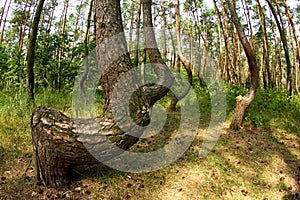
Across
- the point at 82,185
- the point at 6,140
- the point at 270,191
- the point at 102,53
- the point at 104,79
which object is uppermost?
the point at 102,53

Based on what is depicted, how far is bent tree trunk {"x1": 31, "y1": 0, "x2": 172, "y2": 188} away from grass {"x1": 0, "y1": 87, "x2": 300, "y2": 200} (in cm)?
29

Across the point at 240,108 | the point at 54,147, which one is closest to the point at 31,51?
the point at 54,147

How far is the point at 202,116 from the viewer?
6.23 metres

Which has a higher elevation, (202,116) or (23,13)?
(23,13)

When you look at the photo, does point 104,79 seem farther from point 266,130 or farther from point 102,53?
point 266,130

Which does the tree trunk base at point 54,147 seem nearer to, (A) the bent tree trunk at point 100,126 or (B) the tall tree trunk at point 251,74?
(A) the bent tree trunk at point 100,126

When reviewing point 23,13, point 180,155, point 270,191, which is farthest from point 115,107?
point 23,13

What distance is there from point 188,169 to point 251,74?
8.50ft

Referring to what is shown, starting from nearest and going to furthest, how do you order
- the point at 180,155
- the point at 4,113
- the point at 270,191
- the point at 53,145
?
the point at 53,145
the point at 270,191
the point at 180,155
the point at 4,113

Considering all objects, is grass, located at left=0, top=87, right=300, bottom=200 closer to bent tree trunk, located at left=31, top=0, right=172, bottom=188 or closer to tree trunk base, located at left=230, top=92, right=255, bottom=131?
tree trunk base, located at left=230, top=92, right=255, bottom=131

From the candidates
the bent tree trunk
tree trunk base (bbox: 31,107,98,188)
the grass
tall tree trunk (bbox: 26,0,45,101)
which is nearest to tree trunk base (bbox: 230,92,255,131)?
the grass

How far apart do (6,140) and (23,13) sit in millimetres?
14098

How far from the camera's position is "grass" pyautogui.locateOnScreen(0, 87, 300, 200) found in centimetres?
308

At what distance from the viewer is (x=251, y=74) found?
529 cm
